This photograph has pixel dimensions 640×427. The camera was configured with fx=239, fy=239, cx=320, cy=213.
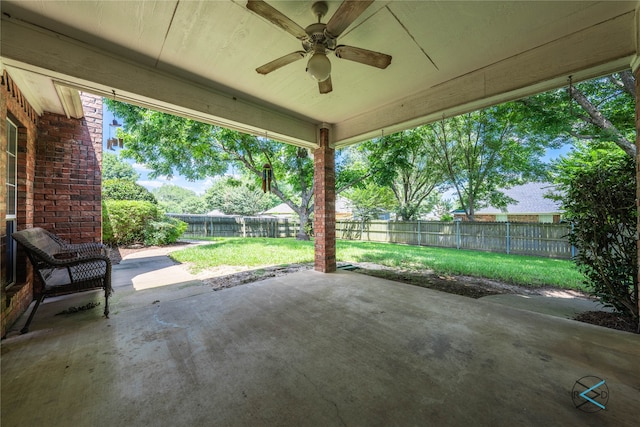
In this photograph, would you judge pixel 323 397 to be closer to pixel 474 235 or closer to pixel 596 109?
pixel 596 109

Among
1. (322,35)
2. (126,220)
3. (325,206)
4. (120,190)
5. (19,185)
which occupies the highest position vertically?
(322,35)

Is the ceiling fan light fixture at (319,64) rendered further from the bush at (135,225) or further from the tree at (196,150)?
the bush at (135,225)

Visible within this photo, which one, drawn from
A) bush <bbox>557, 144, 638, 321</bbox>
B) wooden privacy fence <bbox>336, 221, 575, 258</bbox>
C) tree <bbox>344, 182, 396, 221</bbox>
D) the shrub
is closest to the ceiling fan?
bush <bbox>557, 144, 638, 321</bbox>

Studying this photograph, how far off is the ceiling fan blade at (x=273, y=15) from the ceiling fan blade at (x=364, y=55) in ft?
1.22

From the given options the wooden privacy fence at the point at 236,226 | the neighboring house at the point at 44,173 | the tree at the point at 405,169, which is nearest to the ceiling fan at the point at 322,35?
the neighboring house at the point at 44,173

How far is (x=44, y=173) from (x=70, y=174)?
27 cm

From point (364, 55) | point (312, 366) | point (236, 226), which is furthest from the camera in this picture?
point (236, 226)

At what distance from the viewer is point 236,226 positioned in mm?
14445

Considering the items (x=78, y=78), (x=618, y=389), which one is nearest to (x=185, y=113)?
(x=78, y=78)

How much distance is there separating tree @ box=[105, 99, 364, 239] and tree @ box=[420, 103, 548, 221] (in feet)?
21.4

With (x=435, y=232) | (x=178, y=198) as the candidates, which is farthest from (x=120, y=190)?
(x=178, y=198)

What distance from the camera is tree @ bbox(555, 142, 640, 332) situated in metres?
2.57

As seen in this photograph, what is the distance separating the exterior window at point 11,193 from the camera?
285 centimetres

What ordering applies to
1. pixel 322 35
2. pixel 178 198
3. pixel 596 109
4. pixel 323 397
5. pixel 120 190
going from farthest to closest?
1. pixel 178 198
2. pixel 120 190
3. pixel 596 109
4. pixel 322 35
5. pixel 323 397
